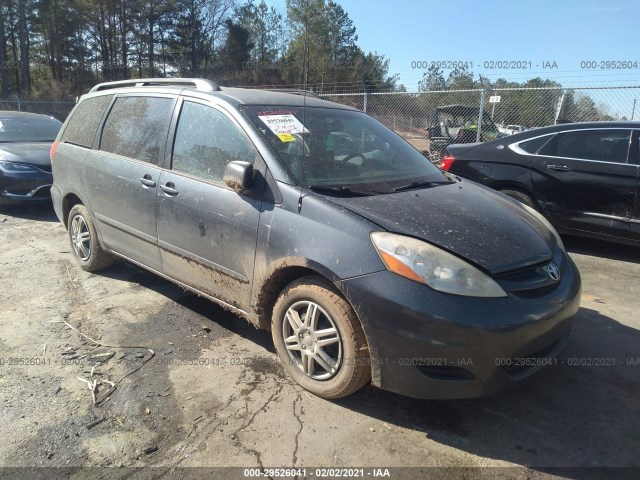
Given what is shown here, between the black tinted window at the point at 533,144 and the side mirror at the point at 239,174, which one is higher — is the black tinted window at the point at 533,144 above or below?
above

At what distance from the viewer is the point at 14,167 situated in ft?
23.3

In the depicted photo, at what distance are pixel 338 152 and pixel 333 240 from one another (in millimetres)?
932

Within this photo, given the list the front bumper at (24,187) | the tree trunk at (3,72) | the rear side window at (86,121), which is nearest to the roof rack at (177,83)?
the rear side window at (86,121)

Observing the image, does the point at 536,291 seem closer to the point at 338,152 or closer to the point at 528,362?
the point at 528,362

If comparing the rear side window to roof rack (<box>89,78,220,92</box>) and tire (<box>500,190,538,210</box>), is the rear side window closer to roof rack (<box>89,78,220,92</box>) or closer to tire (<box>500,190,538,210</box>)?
roof rack (<box>89,78,220,92</box>)

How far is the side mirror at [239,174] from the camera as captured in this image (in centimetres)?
286

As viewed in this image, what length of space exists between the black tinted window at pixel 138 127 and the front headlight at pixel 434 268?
2.14 meters

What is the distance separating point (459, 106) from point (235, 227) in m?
11.0

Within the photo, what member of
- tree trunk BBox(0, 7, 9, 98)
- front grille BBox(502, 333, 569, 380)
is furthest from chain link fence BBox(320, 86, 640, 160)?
tree trunk BBox(0, 7, 9, 98)

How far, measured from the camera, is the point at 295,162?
300 cm

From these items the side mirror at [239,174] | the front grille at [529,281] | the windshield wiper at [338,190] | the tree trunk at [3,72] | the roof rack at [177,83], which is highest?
the tree trunk at [3,72]

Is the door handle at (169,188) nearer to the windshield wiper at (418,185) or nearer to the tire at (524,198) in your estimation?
the windshield wiper at (418,185)

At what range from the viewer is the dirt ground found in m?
2.32

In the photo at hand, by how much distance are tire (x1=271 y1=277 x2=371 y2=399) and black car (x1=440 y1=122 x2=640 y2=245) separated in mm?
4097
